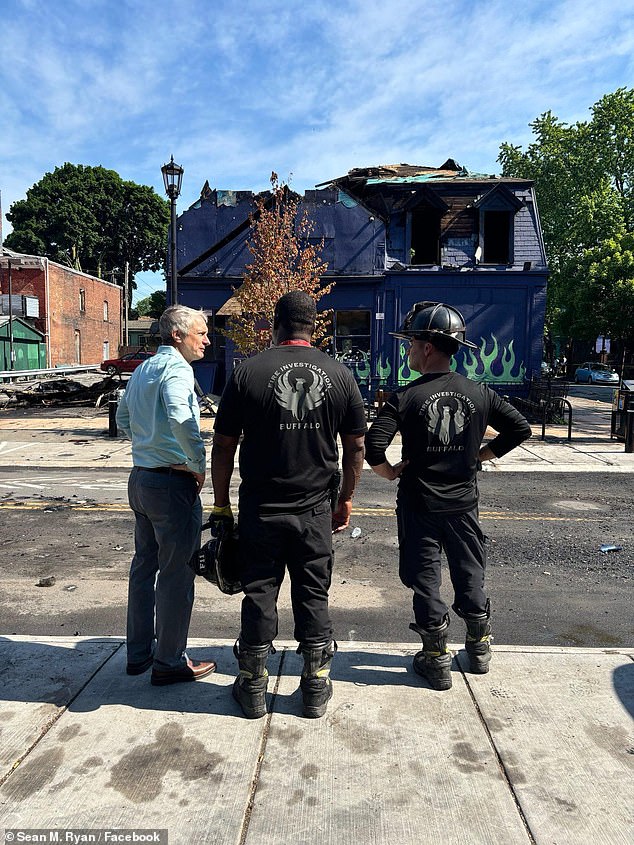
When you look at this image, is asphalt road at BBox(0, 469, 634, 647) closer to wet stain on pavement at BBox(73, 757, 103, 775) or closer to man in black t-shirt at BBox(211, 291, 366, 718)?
man in black t-shirt at BBox(211, 291, 366, 718)

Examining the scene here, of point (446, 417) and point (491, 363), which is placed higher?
point (491, 363)

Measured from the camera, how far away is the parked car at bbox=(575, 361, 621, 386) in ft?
139

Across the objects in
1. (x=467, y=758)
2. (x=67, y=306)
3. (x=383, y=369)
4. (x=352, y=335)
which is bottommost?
(x=467, y=758)

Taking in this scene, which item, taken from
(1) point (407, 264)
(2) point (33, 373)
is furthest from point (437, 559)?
(2) point (33, 373)

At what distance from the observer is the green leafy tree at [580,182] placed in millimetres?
33375

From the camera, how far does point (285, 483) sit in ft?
9.58

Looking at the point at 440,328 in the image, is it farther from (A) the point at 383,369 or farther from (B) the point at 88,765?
(A) the point at 383,369

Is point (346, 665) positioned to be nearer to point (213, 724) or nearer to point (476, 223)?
point (213, 724)

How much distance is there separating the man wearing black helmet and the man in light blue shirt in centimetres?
103

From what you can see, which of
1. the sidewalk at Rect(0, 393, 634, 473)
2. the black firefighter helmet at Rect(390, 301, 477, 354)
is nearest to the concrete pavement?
the black firefighter helmet at Rect(390, 301, 477, 354)

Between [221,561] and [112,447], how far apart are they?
36.0 ft

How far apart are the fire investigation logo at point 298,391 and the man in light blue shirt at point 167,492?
524 millimetres

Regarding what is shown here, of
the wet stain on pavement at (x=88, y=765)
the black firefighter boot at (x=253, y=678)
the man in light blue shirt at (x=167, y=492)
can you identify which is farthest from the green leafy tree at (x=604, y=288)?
the wet stain on pavement at (x=88, y=765)

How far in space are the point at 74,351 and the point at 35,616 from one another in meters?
42.9
